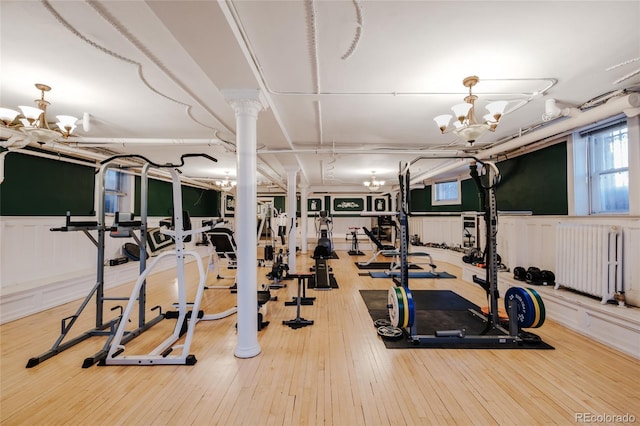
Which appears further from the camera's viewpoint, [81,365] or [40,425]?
[81,365]

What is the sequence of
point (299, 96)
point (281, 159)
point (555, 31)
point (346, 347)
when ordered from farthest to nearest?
1. point (281, 159)
2. point (299, 96)
3. point (346, 347)
4. point (555, 31)

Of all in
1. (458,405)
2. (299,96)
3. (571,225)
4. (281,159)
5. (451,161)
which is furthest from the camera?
(451,161)

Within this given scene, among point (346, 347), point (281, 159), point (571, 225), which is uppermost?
point (281, 159)

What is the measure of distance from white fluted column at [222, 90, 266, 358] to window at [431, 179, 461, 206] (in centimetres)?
737

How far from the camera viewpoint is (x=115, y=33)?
1981mm

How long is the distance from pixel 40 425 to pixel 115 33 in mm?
2740

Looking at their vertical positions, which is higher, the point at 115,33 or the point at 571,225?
the point at 115,33

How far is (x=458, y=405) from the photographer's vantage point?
1.88 m

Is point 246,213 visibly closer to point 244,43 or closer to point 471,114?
point 244,43

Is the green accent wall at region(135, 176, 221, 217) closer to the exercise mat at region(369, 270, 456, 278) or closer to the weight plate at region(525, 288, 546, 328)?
the exercise mat at region(369, 270, 456, 278)

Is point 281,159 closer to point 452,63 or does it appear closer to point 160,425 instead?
point 452,63

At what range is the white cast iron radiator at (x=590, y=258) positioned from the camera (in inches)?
118

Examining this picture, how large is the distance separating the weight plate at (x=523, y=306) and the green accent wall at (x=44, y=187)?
6.82 metres

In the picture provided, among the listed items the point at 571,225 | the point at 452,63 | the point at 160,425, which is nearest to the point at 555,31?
the point at 452,63
